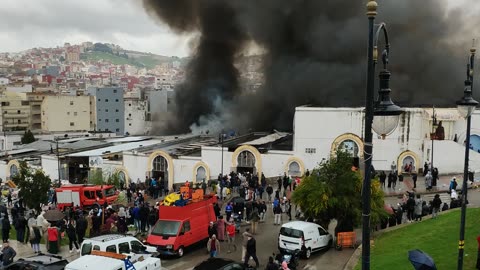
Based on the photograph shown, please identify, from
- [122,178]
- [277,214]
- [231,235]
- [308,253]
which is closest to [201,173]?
[122,178]

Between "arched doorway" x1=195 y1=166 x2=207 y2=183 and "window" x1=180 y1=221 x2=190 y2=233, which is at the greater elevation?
"window" x1=180 y1=221 x2=190 y2=233

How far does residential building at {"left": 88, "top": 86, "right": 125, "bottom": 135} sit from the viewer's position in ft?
265

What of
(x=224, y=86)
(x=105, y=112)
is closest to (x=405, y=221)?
(x=224, y=86)

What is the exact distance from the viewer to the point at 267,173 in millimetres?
28047

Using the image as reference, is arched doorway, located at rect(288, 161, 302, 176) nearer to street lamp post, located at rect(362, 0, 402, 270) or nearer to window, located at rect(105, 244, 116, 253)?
window, located at rect(105, 244, 116, 253)

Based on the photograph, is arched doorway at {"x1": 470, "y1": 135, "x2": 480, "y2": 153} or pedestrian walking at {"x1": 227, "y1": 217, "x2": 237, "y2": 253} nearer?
pedestrian walking at {"x1": 227, "y1": 217, "x2": 237, "y2": 253}

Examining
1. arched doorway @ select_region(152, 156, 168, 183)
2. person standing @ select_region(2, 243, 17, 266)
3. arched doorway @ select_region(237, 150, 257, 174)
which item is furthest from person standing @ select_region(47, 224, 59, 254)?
arched doorway @ select_region(152, 156, 168, 183)

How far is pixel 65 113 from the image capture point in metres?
73.6

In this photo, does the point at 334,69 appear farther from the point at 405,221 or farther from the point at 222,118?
the point at 405,221

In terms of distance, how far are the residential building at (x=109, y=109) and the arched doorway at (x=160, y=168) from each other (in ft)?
172

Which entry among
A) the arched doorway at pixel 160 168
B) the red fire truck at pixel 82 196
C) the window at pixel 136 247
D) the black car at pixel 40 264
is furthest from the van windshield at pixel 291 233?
the arched doorway at pixel 160 168

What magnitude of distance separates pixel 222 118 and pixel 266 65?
7828 mm

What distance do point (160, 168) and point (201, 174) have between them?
2.59 meters

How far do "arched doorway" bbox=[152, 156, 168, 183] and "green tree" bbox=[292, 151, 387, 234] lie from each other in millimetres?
15265
